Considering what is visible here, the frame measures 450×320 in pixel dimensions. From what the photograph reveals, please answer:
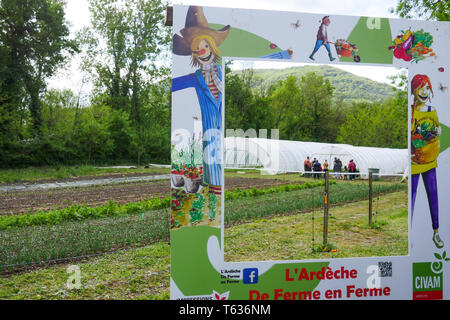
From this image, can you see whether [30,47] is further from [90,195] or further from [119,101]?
[90,195]

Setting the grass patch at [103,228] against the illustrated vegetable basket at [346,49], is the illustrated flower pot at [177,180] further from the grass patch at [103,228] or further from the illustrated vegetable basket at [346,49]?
the grass patch at [103,228]

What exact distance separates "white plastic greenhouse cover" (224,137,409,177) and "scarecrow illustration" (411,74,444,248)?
9.01 metres

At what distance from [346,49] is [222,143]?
1599 mm

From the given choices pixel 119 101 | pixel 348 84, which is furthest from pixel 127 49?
pixel 348 84

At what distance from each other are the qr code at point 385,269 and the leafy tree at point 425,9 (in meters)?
7.42

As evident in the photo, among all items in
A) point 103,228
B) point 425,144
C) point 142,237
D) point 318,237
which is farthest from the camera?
point 103,228

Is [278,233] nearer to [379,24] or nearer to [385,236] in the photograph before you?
[385,236]

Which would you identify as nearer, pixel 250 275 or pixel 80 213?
pixel 250 275

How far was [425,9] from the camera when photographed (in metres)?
10.8

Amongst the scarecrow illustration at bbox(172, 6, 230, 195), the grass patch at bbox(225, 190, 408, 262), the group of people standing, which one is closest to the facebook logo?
the scarecrow illustration at bbox(172, 6, 230, 195)

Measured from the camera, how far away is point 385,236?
23.7 ft

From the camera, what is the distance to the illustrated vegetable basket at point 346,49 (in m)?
3.87

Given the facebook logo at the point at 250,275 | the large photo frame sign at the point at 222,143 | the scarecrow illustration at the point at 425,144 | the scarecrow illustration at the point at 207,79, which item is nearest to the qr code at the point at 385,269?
the large photo frame sign at the point at 222,143

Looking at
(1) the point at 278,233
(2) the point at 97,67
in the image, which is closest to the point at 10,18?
(2) the point at 97,67
